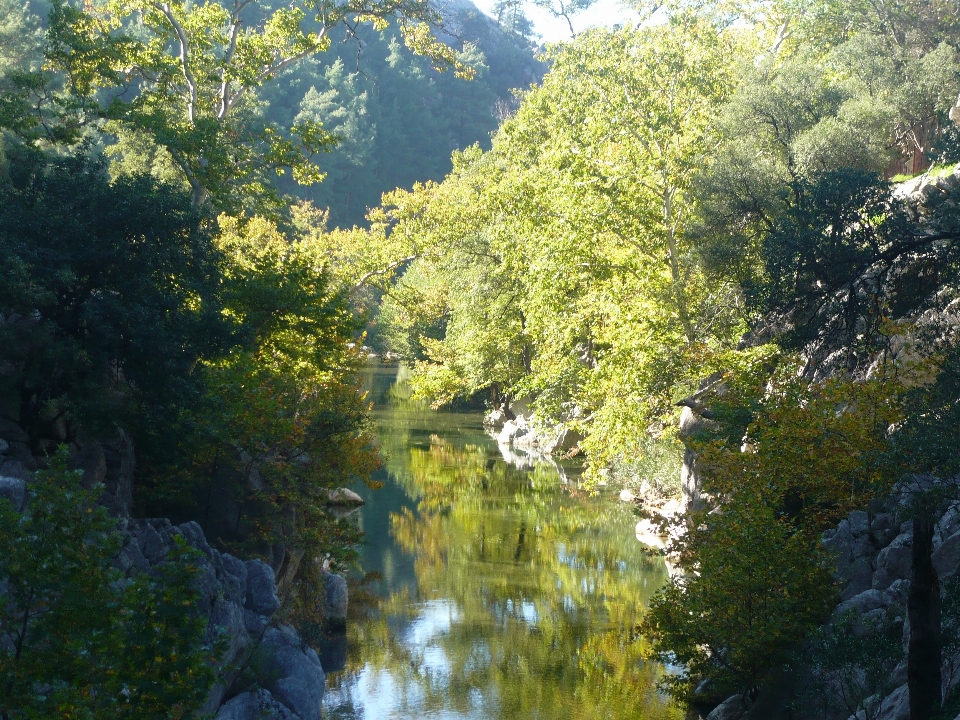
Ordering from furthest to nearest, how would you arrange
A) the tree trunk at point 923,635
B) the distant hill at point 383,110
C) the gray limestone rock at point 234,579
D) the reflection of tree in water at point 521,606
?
the distant hill at point 383,110, the reflection of tree in water at point 521,606, the gray limestone rock at point 234,579, the tree trunk at point 923,635

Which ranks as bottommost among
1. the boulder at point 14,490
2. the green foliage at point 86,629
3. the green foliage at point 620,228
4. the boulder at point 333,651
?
the boulder at point 333,651

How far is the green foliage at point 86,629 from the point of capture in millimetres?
8438

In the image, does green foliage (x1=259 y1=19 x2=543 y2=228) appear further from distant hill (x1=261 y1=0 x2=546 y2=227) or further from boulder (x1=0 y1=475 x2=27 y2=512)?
boulder (x1=0 y1=475 x2=27 y2=512)

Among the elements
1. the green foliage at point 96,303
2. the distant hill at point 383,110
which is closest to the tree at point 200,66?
the green foliage at point 96,303

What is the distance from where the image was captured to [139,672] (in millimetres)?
8984

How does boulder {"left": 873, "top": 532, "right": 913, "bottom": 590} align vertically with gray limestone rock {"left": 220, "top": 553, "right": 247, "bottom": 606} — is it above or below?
above

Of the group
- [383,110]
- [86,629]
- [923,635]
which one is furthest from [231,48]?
[383,110]

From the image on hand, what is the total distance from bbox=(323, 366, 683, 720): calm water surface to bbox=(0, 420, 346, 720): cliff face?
3.97 feet

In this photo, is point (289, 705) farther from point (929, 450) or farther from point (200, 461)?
point (929, 450)

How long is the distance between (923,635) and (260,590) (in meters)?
10.5

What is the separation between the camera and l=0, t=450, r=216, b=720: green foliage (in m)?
8.44

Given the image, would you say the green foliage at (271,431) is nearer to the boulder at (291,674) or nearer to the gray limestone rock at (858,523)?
the boulder at (291,674)

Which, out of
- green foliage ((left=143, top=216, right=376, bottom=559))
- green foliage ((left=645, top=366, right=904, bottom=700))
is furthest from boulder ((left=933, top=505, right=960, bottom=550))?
green foliage ((left=143, top=216, right=376, bottom=559))

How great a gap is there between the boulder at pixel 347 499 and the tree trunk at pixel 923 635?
21.6 meters
